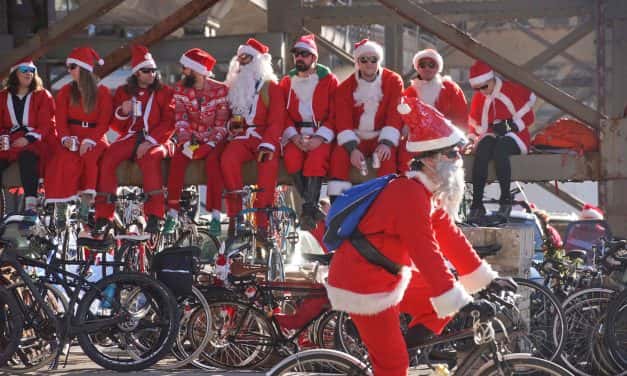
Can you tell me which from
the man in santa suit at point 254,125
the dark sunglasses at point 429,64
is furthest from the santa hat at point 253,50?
the dark sunglasses at point 429,64

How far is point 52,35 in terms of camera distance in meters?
10.1

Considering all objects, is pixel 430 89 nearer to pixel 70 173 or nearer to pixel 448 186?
pixel 70 173

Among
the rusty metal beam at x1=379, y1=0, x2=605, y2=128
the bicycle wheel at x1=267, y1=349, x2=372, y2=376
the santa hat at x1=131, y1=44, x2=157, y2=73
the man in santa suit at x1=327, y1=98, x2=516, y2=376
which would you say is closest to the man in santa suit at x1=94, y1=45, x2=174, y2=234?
the santa hat at x1=131, y1=44, x2=157, y2=73

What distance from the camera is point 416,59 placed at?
372 inches

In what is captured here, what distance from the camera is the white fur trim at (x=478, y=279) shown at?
18.0 ft

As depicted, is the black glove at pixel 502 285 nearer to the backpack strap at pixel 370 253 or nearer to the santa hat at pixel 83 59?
the backpack strap at pixel 370 253

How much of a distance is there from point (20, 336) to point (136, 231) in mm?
1297

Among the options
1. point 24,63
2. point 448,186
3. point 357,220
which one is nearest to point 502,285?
point 448,186

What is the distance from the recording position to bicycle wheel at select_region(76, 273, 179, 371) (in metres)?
7.92

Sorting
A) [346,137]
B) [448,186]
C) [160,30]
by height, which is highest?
[160,30]

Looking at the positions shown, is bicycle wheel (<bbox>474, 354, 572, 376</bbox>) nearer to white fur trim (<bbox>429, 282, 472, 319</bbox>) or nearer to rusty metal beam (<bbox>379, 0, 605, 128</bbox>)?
white fur trim (<bbox>429, 282, 472, 319</bbox>)

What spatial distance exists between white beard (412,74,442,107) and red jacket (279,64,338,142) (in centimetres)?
71

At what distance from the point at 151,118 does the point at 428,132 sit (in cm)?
400

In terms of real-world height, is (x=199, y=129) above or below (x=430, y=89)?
below
